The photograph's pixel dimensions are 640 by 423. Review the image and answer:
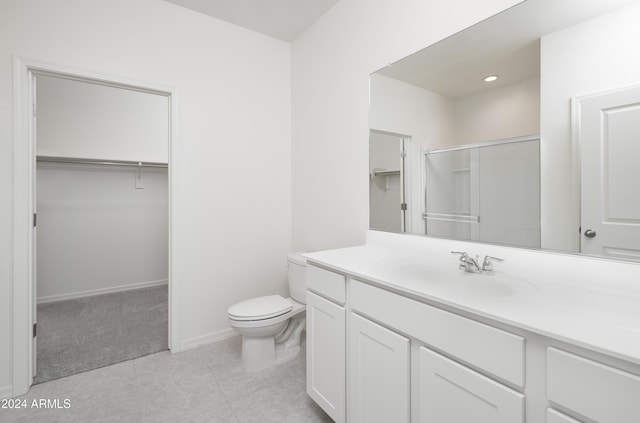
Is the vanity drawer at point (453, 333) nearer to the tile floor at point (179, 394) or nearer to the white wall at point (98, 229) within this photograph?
the tile floor at point (179, 394)

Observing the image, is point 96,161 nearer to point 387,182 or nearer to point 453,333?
point 387,182

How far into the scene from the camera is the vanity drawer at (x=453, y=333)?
76 cm

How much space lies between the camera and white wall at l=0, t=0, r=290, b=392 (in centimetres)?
174

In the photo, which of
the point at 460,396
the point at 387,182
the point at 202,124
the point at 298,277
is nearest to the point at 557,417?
the point at 460,396

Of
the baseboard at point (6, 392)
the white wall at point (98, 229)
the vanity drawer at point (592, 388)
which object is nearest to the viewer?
the vanity drawer at point (592, 388)

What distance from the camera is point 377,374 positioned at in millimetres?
1140

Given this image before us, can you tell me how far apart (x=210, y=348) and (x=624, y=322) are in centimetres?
234

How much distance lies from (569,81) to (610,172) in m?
0.37

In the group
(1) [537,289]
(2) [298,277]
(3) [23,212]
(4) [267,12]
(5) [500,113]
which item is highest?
(4) [267,12]

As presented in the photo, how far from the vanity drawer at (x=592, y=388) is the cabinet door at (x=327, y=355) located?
0.77 metres

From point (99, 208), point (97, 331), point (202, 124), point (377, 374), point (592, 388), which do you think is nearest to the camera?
point (592, 388)

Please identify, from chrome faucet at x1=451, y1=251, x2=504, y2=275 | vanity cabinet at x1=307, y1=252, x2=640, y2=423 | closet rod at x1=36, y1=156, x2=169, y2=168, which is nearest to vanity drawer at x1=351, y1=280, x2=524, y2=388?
vanity cabinet at x1=307, y1=252, x2=640, y2=423

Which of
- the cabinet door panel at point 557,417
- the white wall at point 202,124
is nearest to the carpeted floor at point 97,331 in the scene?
the white wall at point 202,124

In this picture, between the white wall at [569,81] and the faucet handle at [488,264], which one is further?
the faucet handle at [488,264]
